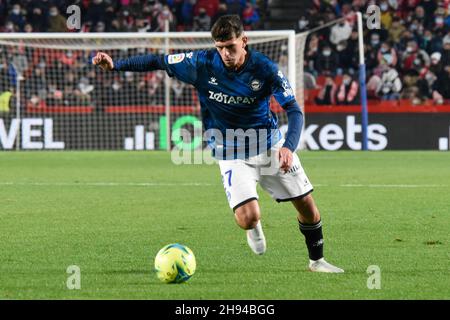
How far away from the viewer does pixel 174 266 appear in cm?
698

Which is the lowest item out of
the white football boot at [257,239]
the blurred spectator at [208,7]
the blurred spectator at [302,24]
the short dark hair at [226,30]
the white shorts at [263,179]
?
the white football boot at [257,239]

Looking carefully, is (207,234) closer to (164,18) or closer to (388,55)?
(388,55)

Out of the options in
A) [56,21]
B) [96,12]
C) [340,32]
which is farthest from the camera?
[96,12]

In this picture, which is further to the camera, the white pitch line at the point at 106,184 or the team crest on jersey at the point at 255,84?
the white pitch line at the point at 106,184

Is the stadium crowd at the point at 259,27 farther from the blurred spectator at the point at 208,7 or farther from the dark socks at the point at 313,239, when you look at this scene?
the dark socks at the point at 313,239

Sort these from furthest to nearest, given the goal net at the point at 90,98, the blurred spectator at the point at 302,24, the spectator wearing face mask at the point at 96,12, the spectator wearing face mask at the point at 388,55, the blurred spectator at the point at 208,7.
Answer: the blurred spectator at the point at 208,7
the spectator wearing face mask at the point at 96,12
the blurred spectator at the point at 302,24
the spectator wearing face mask at the point at 388,55
the goal net at the point at 90,98

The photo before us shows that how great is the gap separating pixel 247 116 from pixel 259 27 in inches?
856

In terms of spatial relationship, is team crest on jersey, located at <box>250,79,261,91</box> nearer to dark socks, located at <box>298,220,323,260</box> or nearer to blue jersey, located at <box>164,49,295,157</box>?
blue jersey, located at <box>164,49,295,157</box>

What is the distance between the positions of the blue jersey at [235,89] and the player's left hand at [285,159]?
0.51 meters

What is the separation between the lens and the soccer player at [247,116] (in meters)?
7.62

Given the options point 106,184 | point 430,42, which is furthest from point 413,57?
point 106,184

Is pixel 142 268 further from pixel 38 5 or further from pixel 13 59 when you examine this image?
pixel 38 5

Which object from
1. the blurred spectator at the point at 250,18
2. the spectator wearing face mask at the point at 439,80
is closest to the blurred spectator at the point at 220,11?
the blurred spectator at the point at 250,18
